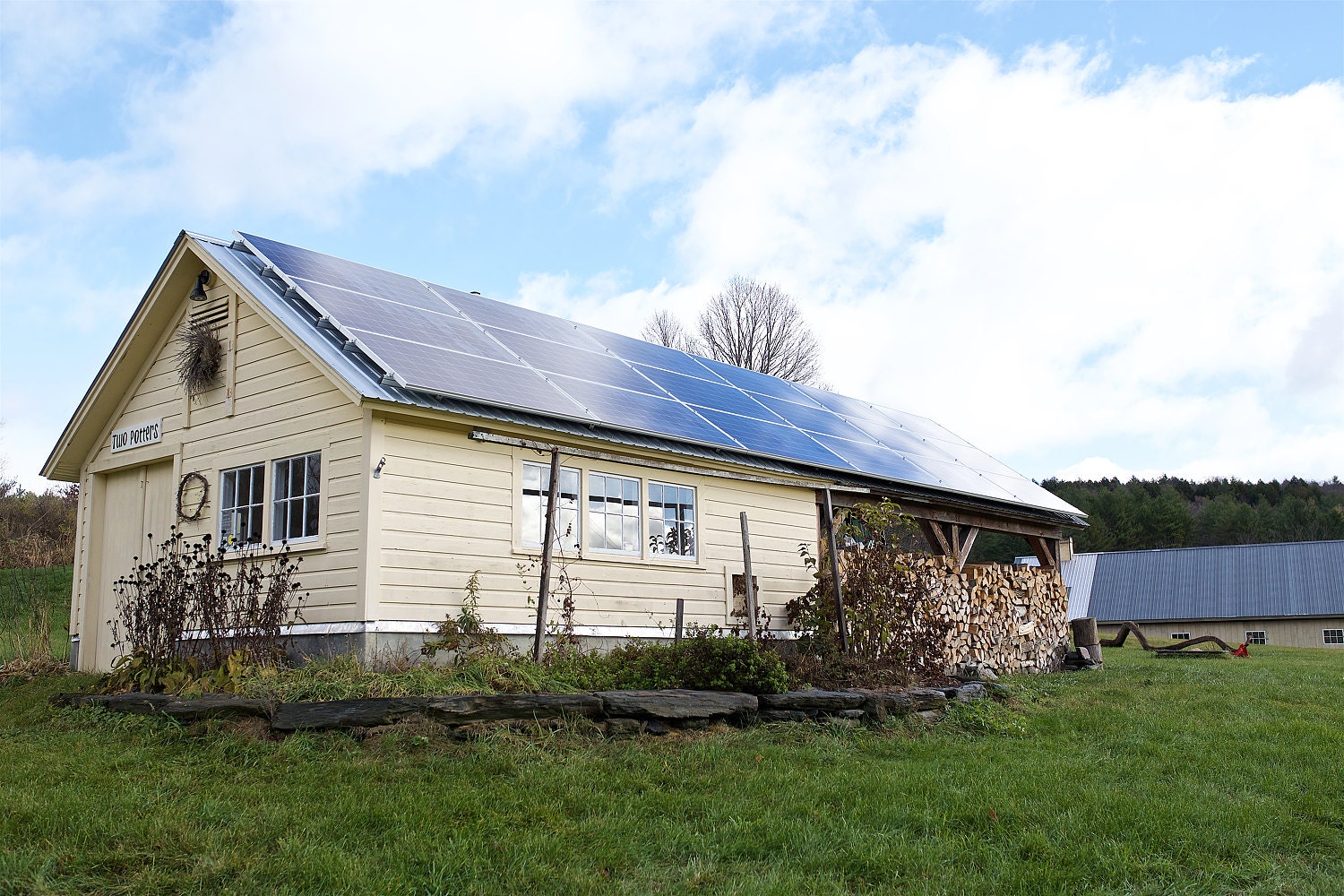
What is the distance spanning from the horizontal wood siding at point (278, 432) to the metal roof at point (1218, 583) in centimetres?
3586

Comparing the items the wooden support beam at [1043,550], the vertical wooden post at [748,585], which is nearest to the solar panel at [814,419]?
the wooden support beam at [1043,550]

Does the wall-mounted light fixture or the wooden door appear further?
the wooden door

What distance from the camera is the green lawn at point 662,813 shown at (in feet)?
16.2

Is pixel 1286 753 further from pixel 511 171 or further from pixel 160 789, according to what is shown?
pixel 511 171

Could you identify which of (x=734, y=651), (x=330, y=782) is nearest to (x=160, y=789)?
(x=330, y=782)

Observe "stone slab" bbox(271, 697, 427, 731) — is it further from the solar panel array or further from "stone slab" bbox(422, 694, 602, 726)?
the solar panel array

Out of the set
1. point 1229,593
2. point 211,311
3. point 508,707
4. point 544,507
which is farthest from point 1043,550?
point 1229,593

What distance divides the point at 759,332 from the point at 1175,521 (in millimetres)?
43903

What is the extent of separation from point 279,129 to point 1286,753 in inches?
502

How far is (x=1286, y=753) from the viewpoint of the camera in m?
8.30

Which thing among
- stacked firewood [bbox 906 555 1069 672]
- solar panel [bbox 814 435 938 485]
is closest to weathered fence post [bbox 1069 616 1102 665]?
stacked firewood [bbox 906 555 1069 672]

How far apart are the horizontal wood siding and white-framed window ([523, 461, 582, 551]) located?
1867 mm

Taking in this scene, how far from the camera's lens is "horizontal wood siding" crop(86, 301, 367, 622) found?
9797 mm

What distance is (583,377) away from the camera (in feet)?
42.4
